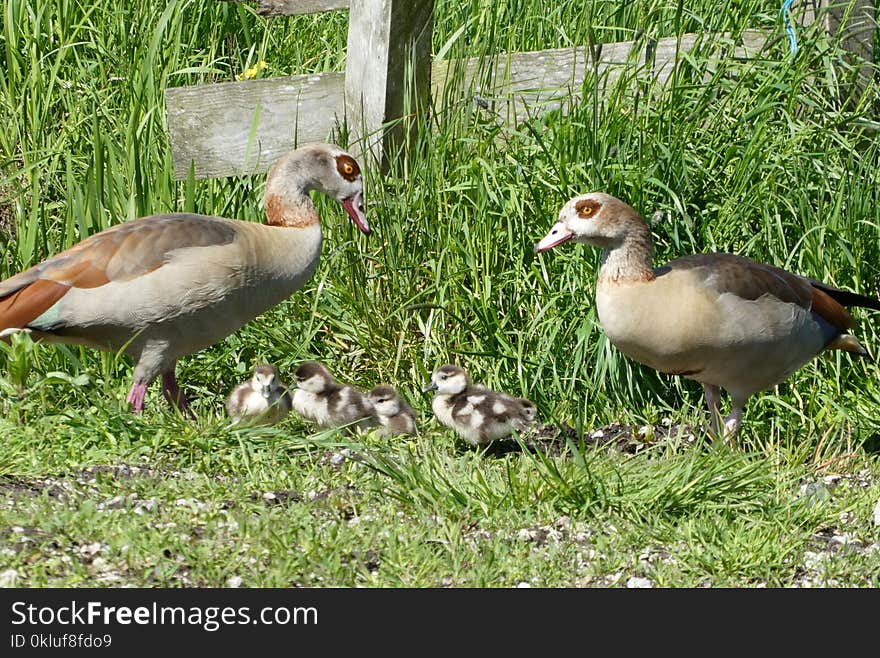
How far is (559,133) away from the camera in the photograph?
23.6 ft

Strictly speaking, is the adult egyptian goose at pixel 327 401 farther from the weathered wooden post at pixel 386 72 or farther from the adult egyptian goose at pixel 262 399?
the weathered wooden post at pixel 386 72

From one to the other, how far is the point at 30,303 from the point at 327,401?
1.61m

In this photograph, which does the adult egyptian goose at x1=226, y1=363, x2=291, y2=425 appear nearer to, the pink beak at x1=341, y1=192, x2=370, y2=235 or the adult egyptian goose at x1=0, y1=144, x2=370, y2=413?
the adult egyptian goose at x1=0, y1=144, x2=370, y2=413

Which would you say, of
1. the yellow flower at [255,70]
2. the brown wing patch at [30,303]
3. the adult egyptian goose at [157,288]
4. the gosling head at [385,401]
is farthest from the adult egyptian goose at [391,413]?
the yellow flower at [255,70]

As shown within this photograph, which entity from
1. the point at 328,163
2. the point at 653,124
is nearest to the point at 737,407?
the point at 653,124

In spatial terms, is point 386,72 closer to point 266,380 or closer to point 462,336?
point 462,336

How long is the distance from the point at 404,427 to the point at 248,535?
1.97 meters

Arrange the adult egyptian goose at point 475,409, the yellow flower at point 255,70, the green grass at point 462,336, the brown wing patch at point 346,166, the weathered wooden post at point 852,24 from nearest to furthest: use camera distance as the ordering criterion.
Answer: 1. the green grass at point 462,336
2. the adult egyptian goose at point 475,409
3. the brown wing patch at point 346,166
4. the weathered wooden post at point 852,24
5. the yellow flower at point 255,70

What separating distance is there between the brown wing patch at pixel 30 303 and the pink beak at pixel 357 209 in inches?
68.4

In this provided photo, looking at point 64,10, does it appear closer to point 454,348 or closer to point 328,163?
point 328,163

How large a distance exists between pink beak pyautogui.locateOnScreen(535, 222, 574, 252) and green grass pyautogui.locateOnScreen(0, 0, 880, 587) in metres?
0.67

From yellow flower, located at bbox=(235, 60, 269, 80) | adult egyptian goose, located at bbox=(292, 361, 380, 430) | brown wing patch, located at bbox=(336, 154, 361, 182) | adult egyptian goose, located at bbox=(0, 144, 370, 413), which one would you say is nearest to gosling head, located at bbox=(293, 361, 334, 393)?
adult egyptian goose, located at bbox=(292, 361, 380, 430)

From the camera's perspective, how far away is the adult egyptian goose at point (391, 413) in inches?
260

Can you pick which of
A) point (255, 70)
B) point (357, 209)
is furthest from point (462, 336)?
point (255, 70)
